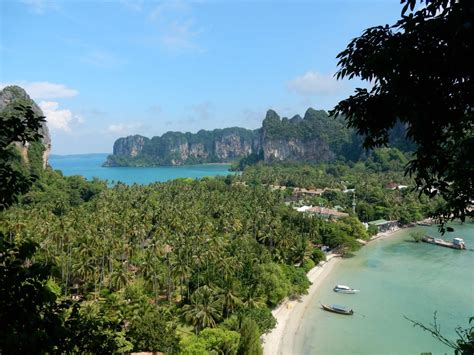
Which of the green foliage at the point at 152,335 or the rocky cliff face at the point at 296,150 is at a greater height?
the rocky cliff face at the point at 296,150

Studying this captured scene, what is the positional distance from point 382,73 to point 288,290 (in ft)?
89.4

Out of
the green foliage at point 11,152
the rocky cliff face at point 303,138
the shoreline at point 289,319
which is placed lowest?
the shoreline at point 289,319

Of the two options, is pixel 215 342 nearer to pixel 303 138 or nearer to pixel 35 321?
pixel 35 321

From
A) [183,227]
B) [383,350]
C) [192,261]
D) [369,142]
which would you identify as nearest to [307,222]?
[183,227]

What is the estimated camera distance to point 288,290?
29453 millimetres

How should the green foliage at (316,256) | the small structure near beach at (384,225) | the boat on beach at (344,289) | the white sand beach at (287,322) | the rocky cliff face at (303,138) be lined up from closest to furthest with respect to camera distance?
1. the white sand beach at (287,322)
2. the boat on beach at (344,289)
3. the green foliage at (316,256)
4. the small structure near beach at (384,225)
5. the rocky cliff face at (303,138)

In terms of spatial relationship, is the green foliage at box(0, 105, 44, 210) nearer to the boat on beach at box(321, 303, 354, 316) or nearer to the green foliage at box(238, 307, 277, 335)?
the green foliage at box(238, 307, 277, 335)

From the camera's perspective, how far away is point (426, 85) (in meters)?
4.07

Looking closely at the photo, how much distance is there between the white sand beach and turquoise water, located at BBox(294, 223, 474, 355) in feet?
1.75

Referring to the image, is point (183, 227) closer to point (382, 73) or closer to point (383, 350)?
point (383, 350)

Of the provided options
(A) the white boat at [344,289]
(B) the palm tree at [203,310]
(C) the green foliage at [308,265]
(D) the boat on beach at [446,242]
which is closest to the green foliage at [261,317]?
(B) the palm tree at [203,310]

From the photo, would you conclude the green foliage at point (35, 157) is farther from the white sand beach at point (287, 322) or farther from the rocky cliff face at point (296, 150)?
the rocky cliff face at point (296, 150)

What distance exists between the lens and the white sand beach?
2306cm

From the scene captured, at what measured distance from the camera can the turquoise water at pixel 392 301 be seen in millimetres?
23906
